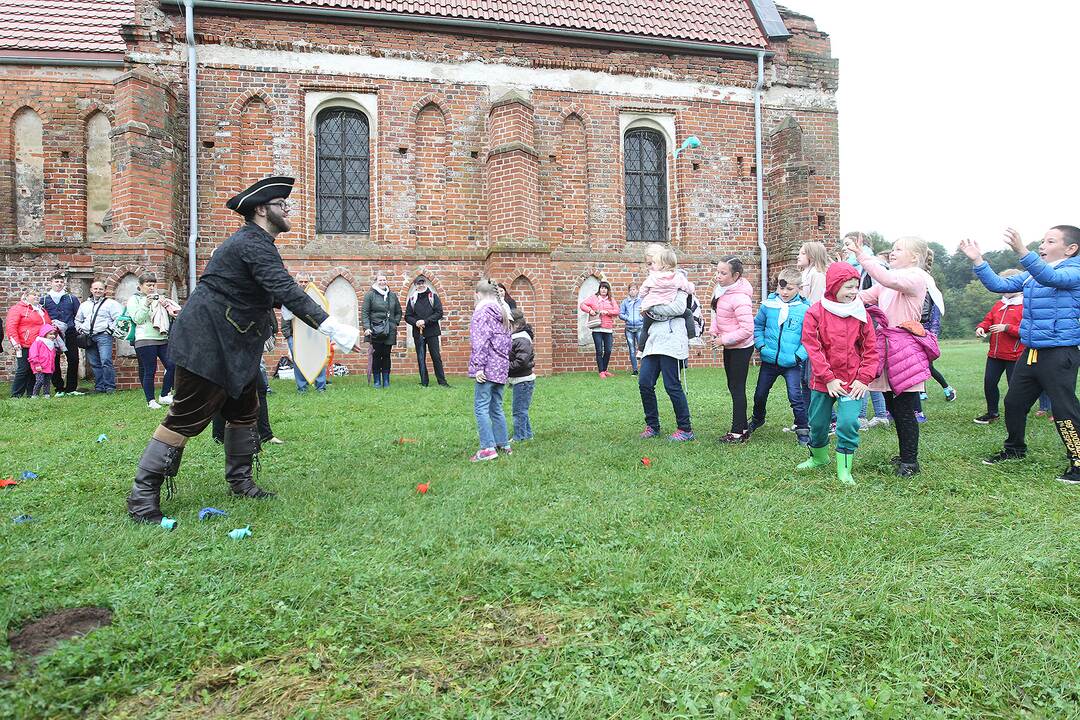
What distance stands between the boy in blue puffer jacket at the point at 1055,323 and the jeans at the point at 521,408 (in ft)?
12.8

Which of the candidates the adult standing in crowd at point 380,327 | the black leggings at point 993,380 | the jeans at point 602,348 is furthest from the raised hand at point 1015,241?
Result: the jeans at point 602,348

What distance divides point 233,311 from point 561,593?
9.24ft

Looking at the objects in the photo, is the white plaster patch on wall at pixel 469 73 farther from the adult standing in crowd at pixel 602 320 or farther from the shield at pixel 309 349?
the shield at pixel 309 349

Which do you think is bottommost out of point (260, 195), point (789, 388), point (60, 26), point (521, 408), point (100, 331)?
point (521, 408)

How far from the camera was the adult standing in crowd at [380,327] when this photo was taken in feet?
38.8

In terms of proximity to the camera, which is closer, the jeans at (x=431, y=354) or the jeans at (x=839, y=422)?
the jeans at (x=839, y=422)

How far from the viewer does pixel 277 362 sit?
1393cm

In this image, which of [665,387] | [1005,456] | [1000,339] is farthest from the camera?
[1000,339]

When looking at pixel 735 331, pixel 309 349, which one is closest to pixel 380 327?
pixel 309 349

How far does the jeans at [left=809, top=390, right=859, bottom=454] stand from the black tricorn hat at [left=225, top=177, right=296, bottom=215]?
4219mm

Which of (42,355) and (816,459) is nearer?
(816,459)

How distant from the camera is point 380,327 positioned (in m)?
11.8

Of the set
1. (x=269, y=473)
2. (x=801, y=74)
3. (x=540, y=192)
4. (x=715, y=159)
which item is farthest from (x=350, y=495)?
(x=801, y=74)

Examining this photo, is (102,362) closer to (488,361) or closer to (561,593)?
(488,361)
